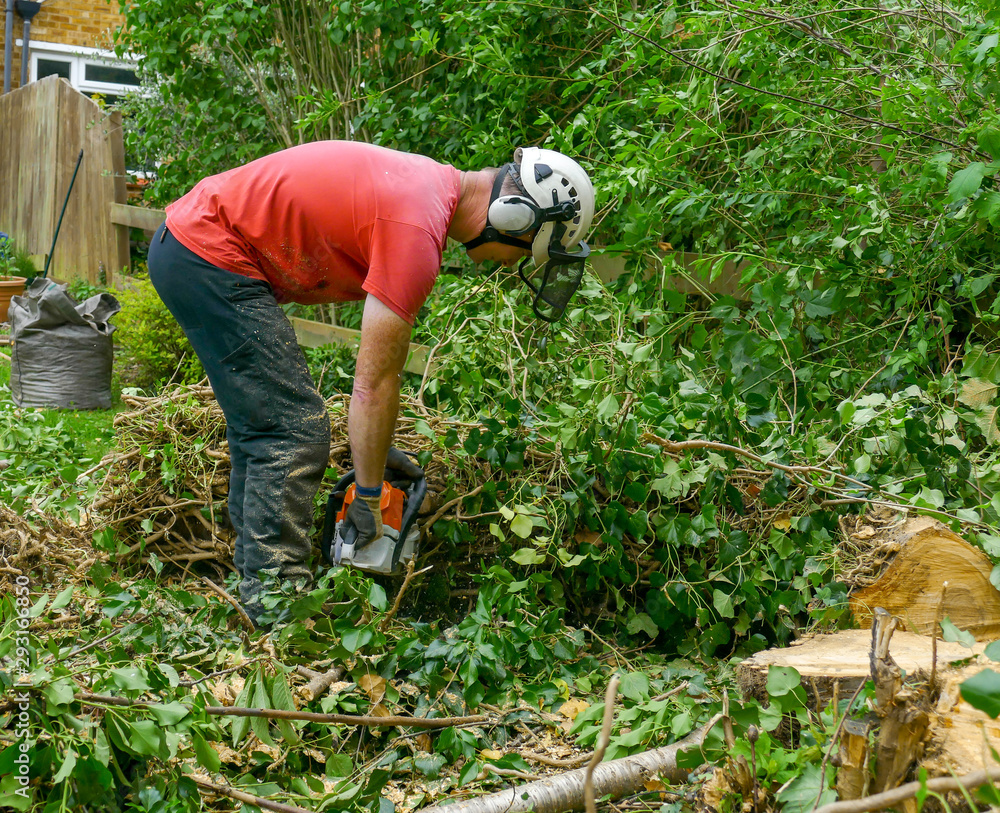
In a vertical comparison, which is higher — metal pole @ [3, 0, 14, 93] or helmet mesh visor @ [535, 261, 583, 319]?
metal pole @ [3, 0, 14, 93]

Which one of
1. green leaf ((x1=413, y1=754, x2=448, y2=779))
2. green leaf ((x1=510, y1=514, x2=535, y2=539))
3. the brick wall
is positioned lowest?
green leaf ((x1=413, y1=754, x2=448, y2=779))

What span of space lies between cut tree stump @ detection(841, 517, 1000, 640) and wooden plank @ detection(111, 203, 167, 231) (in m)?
7.02

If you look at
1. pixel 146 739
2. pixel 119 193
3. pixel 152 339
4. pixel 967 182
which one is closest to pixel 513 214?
pixel 967 182

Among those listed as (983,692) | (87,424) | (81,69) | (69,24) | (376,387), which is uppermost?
(69,24)

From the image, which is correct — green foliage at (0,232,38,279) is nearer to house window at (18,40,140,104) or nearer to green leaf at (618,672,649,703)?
house window at (18,40,140,104)

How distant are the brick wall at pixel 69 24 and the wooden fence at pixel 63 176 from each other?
6.23ft

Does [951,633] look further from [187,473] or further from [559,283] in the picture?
[187,473]

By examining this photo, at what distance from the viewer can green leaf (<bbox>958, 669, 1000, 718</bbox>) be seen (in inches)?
38.0

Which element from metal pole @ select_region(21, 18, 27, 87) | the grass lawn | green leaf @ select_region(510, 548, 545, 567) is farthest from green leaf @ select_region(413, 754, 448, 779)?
metal pole @ select_region(21, 18, 27, 87)

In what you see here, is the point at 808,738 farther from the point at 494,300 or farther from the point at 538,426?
the point at 494,300

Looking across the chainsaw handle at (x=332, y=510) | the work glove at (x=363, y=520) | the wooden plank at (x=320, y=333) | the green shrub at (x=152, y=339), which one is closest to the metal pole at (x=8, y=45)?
the green shrub at (x=152, y=339)

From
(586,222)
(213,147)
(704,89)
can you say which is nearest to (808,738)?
(586,222)

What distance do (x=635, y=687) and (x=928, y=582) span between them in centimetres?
81

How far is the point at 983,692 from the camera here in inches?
38.0
